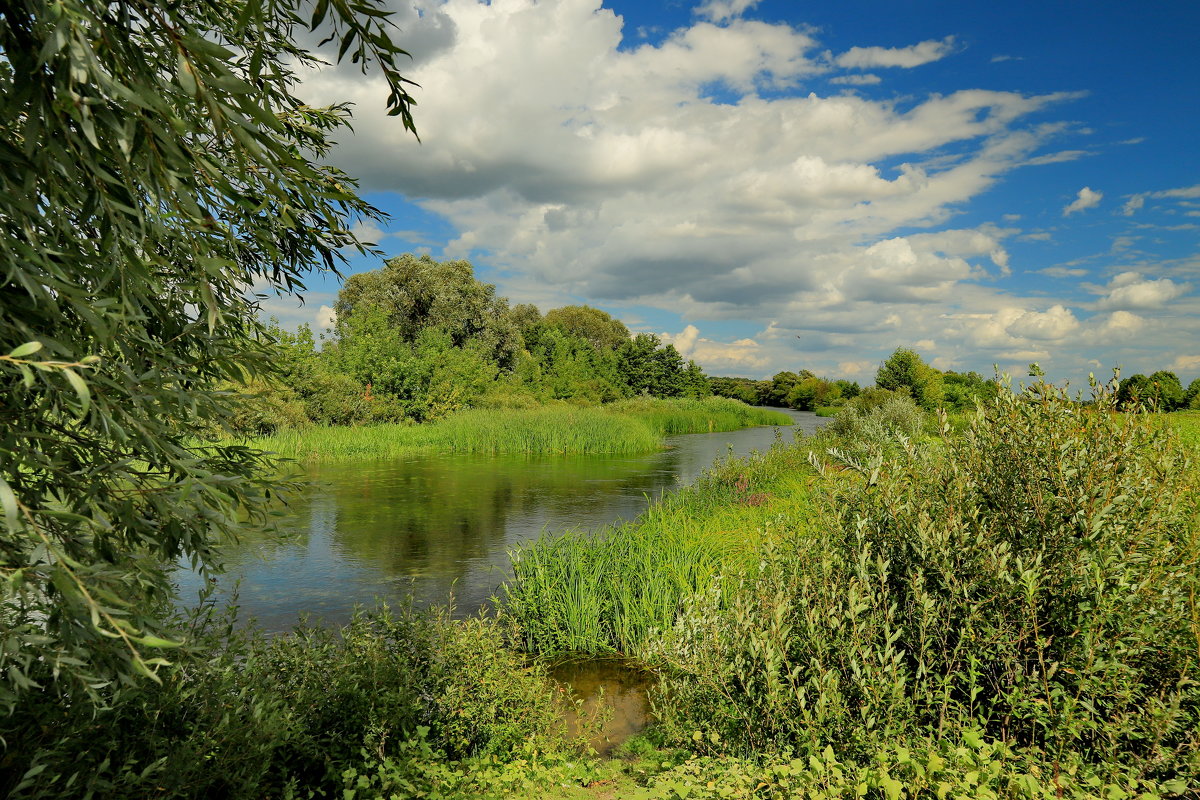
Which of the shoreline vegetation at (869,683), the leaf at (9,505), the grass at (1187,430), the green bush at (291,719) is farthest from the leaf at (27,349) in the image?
the grass at (1187,430)

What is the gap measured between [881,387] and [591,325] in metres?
45.4

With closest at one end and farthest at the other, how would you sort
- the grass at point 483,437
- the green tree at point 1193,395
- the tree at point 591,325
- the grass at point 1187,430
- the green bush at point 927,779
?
the green bush at point 927,779 → the grass at point 1187,430 → the grass at point 483,437 → the green tree at point 1193,395 → the tree at point 591,325

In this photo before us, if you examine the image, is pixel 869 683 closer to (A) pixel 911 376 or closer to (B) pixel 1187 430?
(B) pixel 1187 430

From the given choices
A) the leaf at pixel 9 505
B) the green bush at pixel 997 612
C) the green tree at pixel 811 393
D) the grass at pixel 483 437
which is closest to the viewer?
the leaf at pixel 9 505

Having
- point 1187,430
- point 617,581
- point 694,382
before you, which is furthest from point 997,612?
point 694,382

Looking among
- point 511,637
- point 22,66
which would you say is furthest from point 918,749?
point 22,66

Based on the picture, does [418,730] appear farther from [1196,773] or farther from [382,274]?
[382,274]

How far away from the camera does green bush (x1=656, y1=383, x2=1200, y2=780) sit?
12.8 ft

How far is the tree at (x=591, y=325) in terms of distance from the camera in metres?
79.8

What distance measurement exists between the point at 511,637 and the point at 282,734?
120 inches

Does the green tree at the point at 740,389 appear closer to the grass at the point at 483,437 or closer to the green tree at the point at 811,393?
the green tree at the point at 811,393

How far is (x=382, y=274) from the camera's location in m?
51.0

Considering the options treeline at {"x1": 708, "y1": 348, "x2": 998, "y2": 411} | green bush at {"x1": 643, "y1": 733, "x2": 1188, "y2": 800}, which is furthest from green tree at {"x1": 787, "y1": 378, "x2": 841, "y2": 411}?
green bush at {"x1": 643, "y1": 733, "x2": 1188, "y2": 800}

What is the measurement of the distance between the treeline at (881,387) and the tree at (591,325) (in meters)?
13.1
